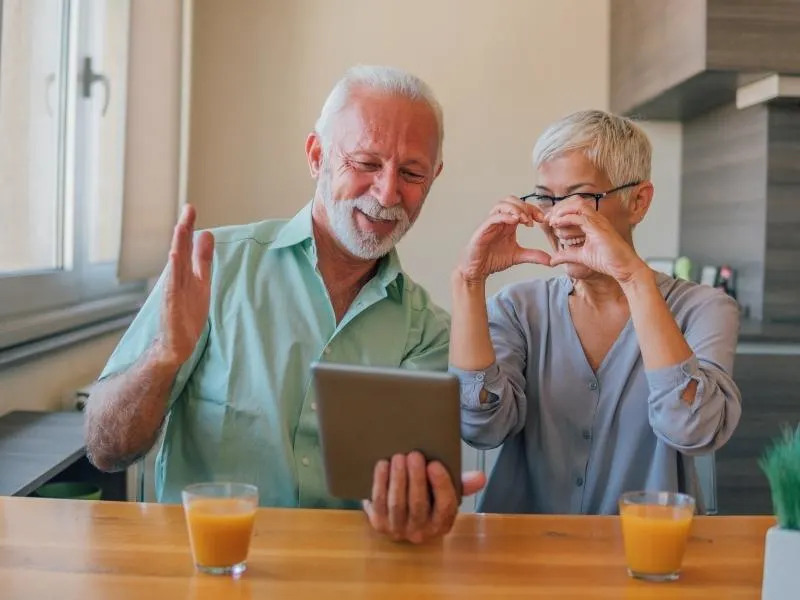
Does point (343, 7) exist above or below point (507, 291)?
above

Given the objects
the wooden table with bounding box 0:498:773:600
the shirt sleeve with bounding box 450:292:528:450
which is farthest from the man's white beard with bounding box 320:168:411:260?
the wooden table with bounding box 0:498:773:600

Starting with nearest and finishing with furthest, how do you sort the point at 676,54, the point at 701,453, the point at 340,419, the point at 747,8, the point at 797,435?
A: the point at 797,435 < the point at 340,419 < the point at 701,453 < the point at 747,8 < the point at 676,54

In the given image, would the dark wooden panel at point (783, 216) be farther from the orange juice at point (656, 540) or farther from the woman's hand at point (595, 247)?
the orange juice at point (656, 540)

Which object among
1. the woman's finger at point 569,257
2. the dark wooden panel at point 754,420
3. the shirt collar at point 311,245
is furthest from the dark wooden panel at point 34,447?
the dark wooden panel at point 754,420

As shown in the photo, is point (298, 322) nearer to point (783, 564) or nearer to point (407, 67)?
point (783, 564)

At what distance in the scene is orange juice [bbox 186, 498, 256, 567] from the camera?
1.04 metres

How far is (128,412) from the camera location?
1430 millimetres

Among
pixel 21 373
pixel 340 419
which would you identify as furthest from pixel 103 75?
pixel 340 419

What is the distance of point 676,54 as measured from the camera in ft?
9.25

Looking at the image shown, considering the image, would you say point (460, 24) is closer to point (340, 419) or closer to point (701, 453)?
point (701, 453)

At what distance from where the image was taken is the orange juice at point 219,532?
1.04 meters

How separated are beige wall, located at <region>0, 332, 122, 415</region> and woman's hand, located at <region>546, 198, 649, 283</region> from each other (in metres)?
1.29

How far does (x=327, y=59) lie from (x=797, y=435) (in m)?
2.82

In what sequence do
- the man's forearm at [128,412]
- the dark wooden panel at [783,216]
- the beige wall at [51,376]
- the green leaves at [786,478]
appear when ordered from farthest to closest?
1. the dark wooden panel at [783,216]
2. the beige wall at [51,376]
3. the man's forearm at [128,412]
4. the green leaves at [786,478]
